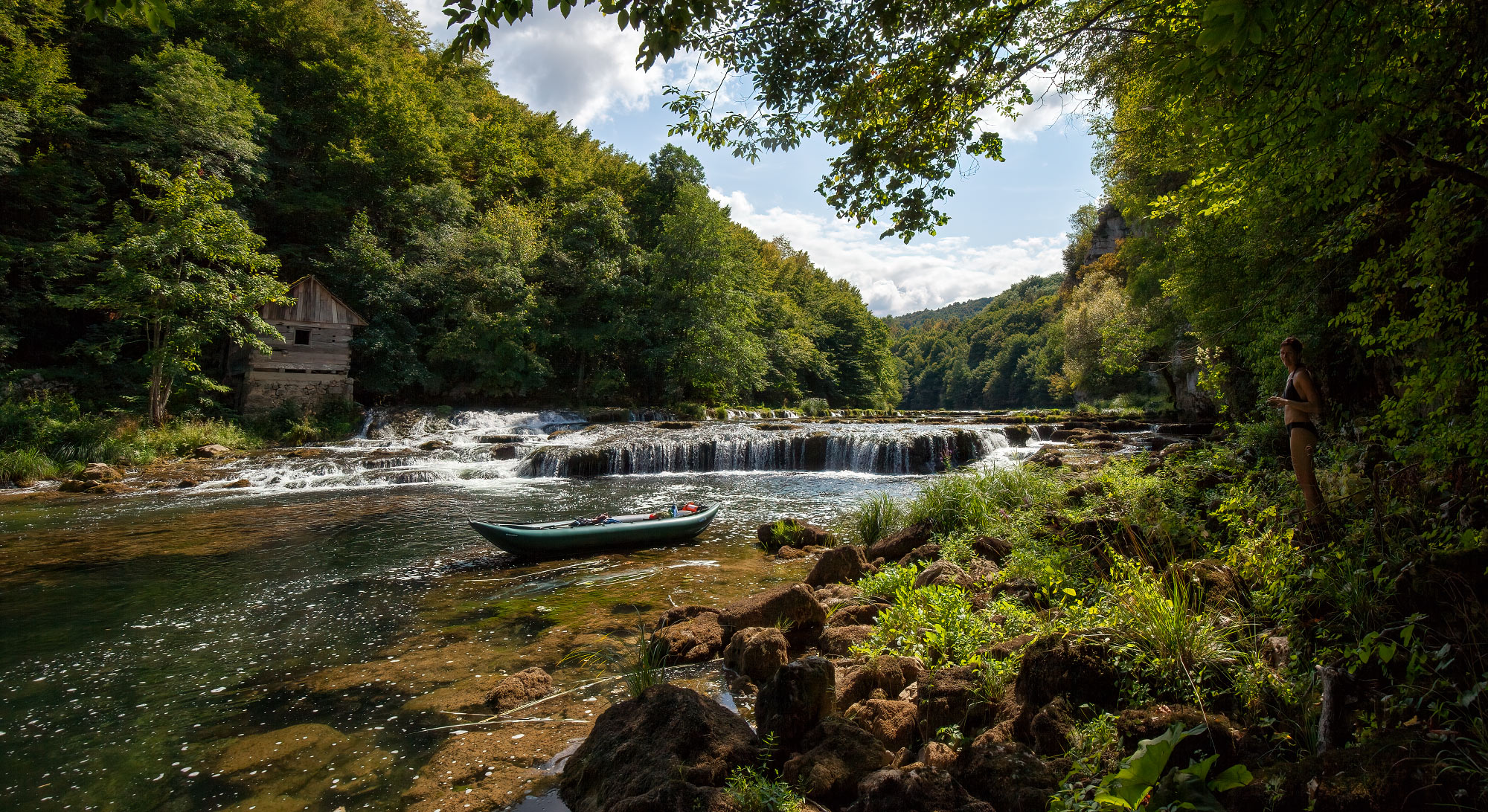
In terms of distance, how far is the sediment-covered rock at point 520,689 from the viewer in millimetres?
3898

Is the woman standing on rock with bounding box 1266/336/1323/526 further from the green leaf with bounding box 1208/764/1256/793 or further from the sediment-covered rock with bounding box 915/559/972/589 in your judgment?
the green leaf with bounding box 1208/764/1256/793

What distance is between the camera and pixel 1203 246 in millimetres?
9922

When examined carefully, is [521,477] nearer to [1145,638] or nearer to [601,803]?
[601,803]

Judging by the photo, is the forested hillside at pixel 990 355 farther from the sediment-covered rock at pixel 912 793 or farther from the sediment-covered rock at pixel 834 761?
the sediment-covered rock at pixel 912 793

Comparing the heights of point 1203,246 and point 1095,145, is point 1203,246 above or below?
below

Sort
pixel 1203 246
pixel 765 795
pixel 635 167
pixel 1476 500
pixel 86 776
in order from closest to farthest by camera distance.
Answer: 1. pixel 765 795
2. pixel 1476 500
3. pixel 86 776
4. pixel 1203 246
5. pixel 635 167

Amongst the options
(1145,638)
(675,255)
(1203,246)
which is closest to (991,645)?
(1145,638)

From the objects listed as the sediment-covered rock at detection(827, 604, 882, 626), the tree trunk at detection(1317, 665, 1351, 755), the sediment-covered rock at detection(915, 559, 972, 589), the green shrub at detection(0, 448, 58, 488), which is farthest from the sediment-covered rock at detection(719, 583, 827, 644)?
the green shrub at detection(0, 448, 58, 488)

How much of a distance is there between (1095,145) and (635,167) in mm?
24586

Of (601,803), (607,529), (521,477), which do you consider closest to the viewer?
(601,803)

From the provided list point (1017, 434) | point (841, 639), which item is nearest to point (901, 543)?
point (841, 639)

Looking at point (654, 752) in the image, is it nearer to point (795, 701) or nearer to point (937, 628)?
point (795, 701)

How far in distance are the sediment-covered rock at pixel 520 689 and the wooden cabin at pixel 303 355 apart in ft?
68.3

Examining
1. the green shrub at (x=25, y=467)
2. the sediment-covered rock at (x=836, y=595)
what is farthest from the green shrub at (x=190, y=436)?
the sediment-covered rock at (x=836, y=595)
